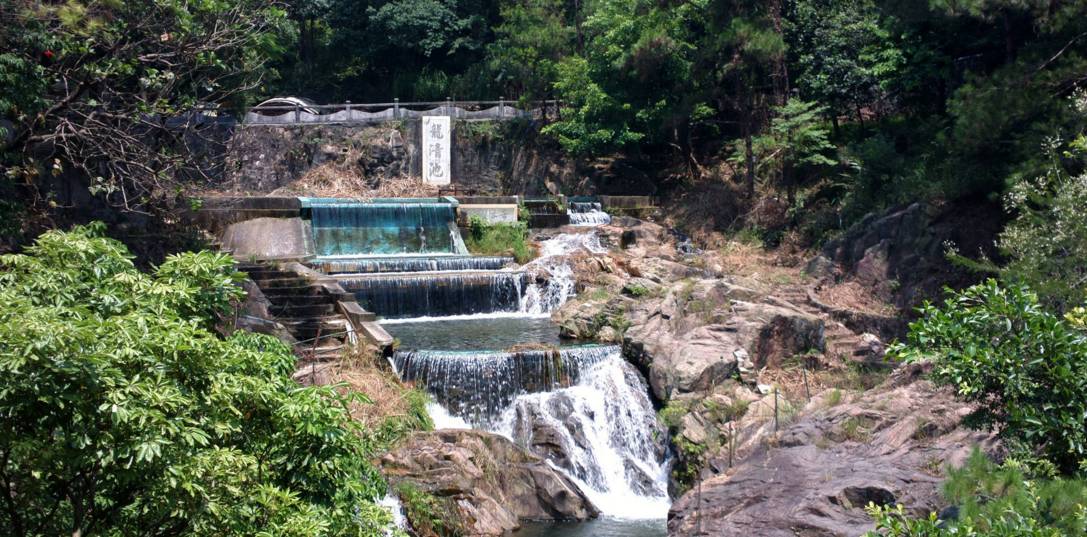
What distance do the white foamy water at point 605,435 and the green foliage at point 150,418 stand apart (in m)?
6.63

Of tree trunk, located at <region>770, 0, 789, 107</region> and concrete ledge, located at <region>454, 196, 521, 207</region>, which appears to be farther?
concrete ledge, located at <region>454, 196, 521, 207</region>

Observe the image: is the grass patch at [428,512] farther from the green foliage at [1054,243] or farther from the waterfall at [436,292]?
the waterfall at [436,292]

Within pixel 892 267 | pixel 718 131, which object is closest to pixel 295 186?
pixel 718 131

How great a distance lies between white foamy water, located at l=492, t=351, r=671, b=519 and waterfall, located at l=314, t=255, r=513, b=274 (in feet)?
20.3

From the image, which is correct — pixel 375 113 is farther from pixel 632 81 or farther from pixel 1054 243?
pixel 1054 243

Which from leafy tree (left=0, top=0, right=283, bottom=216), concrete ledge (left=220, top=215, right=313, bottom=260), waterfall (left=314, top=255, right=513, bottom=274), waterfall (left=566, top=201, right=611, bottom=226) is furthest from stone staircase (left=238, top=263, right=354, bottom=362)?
waterfall (left=566, top=201, right=611, bottom=226)

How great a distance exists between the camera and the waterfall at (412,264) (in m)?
18.4

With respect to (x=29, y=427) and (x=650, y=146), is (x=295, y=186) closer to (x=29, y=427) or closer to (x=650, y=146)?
(x=650, y=146)

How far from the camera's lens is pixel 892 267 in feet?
57.1

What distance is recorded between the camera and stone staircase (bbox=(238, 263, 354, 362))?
46.3ft

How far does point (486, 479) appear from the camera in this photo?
1116 centimetres

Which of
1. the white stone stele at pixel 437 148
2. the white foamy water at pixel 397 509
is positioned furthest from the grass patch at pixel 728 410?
the white stone stele at pixel 437 148

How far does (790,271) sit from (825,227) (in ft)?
5.86

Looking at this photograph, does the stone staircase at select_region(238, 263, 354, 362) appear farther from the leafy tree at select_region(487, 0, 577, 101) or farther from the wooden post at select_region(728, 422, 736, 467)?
the leafy tree at select_region(487, 0, 577, 101)
